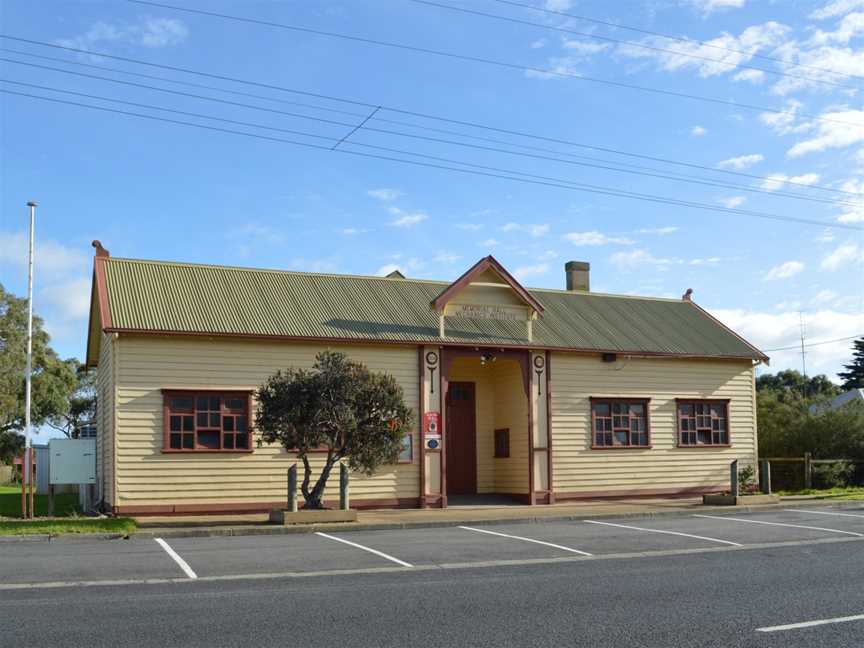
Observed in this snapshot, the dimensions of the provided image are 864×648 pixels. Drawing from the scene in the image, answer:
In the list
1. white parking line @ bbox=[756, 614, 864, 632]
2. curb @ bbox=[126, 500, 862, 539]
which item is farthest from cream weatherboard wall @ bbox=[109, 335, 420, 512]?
white parking line @ bbox=[756, 614, 864, 632]

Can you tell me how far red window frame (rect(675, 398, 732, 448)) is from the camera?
26020 mm

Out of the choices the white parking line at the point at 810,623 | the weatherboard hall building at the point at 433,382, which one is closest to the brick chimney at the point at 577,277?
the weatherboard hall building at the point at 433,382

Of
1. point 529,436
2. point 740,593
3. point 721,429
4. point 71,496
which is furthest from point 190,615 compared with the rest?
point 71,496

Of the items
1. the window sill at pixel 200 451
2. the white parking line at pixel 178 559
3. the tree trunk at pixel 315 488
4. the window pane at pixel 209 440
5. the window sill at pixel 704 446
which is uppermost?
the window pane at pixel 209 440

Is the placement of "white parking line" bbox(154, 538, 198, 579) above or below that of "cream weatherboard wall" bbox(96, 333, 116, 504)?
below

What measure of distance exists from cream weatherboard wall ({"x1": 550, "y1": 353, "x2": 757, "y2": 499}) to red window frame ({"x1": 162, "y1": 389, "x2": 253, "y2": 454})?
786 centimetres

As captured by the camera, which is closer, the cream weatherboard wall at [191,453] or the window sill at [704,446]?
the cream weatherboard wall at [191,453]

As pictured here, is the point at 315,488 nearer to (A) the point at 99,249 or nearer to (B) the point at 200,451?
(B) the point at 200,451

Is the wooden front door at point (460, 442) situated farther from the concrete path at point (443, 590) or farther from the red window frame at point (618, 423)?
the concrete path at point (443, 590)

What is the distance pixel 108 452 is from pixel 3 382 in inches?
1153

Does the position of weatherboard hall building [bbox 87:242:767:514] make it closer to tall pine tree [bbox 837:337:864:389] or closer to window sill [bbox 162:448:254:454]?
window sill [bbox 162:448:254:454]

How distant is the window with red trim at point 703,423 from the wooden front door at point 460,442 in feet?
18.6

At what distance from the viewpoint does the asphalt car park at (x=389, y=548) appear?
12.1m

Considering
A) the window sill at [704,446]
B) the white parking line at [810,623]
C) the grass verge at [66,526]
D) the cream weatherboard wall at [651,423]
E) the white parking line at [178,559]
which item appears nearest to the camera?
the white parking line at [810,623]
